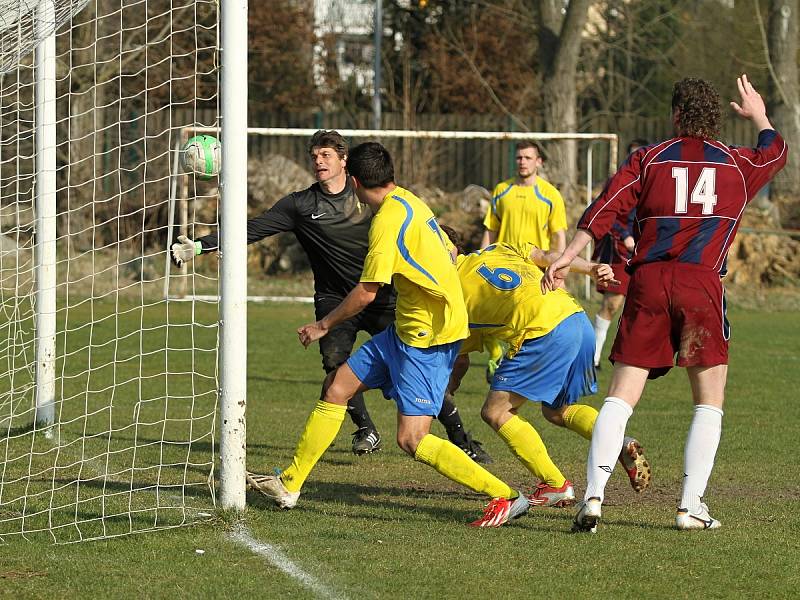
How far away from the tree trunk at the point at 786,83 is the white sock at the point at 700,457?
804 inches

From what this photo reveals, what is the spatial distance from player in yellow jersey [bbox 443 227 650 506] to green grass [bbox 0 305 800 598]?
0.32 metres

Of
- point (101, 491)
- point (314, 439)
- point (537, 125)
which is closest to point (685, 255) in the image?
point (314, 439)

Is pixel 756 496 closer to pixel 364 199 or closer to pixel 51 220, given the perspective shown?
pixel 364 199

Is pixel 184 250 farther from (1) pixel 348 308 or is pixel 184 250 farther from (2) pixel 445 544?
(2) pixel 445 544

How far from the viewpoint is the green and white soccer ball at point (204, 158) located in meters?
6.35

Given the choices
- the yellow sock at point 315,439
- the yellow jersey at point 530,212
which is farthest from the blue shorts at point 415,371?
the yellow jersey at point 530,212

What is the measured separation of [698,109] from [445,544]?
2.35m

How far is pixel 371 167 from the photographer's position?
6.19m

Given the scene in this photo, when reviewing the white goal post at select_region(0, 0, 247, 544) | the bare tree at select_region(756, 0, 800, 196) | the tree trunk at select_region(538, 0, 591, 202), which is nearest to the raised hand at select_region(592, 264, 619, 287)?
the white goal post at select_region(0, 0, 247, 544)

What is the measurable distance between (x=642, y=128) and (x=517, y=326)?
26.4 metres

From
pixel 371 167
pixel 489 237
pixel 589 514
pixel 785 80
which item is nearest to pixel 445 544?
pixel 589 514

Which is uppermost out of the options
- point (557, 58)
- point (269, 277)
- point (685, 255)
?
point (557, 58)

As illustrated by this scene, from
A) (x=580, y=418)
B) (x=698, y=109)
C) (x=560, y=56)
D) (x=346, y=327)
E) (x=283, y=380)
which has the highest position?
(x=560, y=56)

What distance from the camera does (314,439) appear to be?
253 inches
